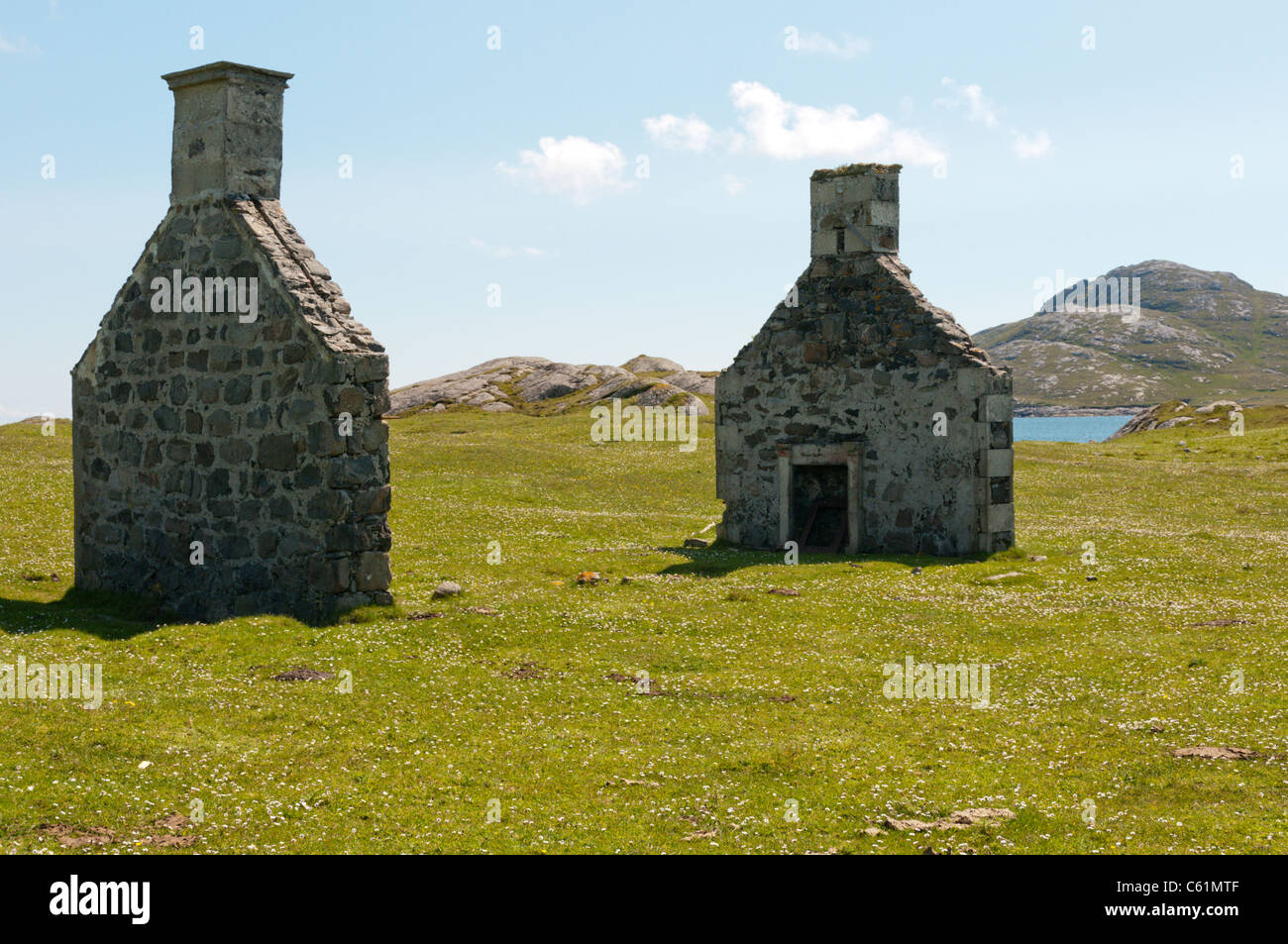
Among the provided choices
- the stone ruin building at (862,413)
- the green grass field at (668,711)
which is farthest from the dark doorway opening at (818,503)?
the green grass field at (668,711)

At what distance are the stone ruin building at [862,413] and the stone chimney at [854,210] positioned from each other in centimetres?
3

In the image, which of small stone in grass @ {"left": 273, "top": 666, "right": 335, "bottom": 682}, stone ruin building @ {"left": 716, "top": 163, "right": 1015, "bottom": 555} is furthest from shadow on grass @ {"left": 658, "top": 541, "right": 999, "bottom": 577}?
small stone in grass @ {"left": 273, "top": 666, "right": 335, "bottom": 682}

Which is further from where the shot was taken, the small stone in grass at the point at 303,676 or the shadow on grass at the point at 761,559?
the shadow on grass at the point at 761,559

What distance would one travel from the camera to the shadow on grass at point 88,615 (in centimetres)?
1795

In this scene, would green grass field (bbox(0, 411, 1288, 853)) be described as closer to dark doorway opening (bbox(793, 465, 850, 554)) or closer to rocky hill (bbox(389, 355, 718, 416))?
dark doorway opening (bbox(793, 465, 850, 554))

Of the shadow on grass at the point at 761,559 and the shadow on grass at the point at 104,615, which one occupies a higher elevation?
the shadow on grass at the point at 761,559

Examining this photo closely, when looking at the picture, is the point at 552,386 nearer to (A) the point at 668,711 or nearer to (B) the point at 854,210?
(B) the point at 854,210

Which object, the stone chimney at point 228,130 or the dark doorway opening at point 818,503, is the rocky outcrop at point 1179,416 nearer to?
the dark doorway opening at point 818,503

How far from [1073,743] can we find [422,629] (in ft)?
31.2

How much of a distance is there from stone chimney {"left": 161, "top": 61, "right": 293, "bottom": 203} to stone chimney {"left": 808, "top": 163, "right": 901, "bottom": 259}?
13615mm

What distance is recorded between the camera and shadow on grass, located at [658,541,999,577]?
2514 cm

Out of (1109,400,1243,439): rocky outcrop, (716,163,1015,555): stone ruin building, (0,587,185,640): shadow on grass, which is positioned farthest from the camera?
(1109,400,1243,439): rocky outcrop

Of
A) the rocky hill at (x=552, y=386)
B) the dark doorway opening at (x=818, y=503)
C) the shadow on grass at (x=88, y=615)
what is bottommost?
the shadow on grass at (x=88, y=615)

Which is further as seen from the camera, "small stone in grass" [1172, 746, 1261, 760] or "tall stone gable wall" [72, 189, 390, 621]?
"tall stone gable wall" [72, 189, 390, 621]
